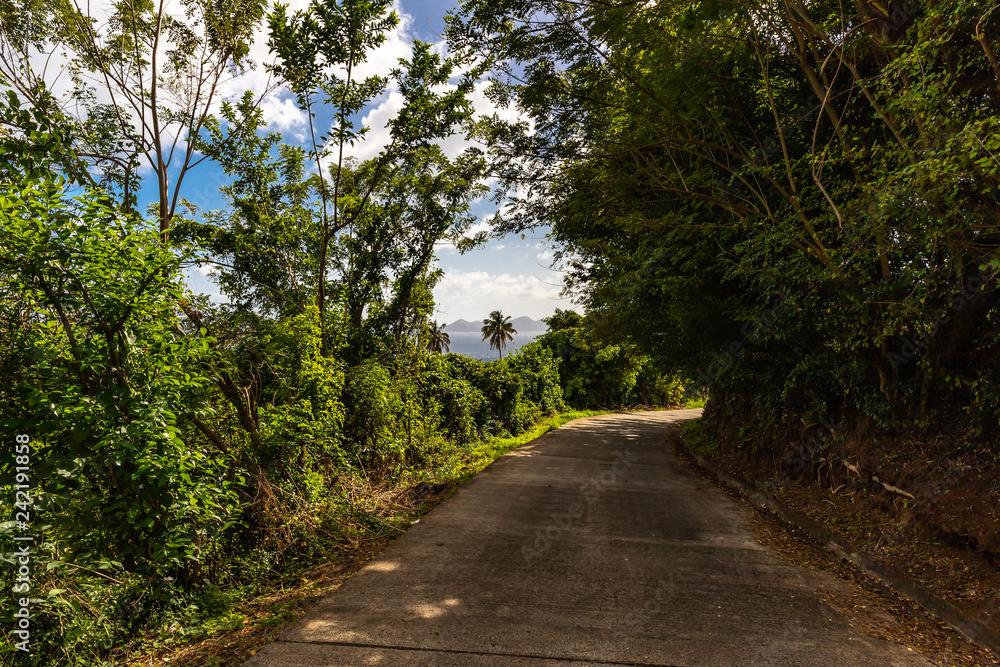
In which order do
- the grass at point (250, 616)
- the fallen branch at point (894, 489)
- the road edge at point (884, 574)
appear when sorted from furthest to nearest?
the fallen branch at point (894, 489)
the road edge at point (884, 574)
the grass at point (250, 616)

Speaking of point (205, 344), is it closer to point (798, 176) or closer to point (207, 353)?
point (207, 353)

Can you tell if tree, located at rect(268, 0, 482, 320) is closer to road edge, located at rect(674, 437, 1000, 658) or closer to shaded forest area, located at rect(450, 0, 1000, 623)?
shaded forest area, located at rect(450, 0, 1000, 623)

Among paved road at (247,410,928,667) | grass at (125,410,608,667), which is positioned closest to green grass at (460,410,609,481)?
paved road at (247,410,928,667)

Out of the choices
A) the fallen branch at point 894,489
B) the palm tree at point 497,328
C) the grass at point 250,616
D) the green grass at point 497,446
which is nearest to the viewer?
the grass at point 250,616

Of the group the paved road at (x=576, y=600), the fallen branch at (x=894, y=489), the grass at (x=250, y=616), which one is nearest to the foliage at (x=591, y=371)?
the fallen branch at (x=894, y=489)

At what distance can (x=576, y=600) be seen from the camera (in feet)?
12.9

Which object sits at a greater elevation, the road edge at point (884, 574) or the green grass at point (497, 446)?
the green grass at point (497, 446)

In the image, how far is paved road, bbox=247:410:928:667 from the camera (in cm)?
320

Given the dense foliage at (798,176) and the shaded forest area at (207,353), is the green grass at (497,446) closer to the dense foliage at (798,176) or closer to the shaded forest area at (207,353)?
the shaded forest area at (207,353)

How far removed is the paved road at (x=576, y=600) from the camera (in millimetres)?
3203

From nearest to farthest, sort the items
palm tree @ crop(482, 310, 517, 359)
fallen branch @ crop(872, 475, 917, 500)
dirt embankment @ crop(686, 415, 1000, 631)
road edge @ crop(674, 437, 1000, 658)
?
road edge @ crop(674, 437, 1000, 658), dirt embankment @ crop(686, 415, 1000, 631), fallen branch @ crop(872, 475, 917, 500), palm tree @ crop(482, 310, 517, 359)

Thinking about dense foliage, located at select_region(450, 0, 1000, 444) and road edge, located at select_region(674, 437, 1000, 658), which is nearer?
road edge, located at select_region(674, 437, 1000, 658)

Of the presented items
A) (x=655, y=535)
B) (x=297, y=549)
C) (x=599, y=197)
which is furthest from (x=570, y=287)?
(x=297, y=549)

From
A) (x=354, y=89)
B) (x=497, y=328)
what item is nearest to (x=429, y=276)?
(x=354, y=89)
